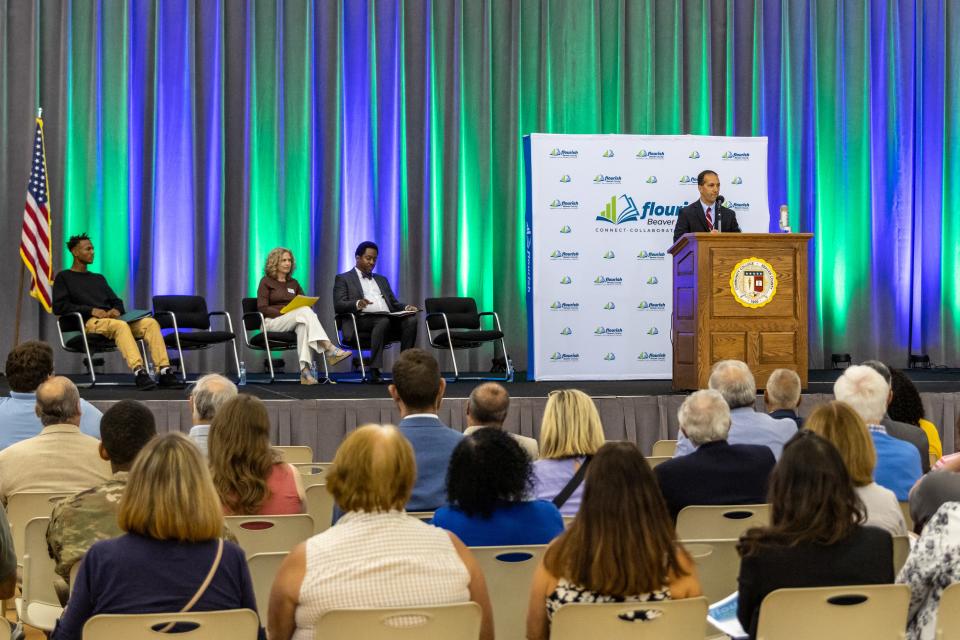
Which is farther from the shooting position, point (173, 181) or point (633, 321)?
point (173, 181)

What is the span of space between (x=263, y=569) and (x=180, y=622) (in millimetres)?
707

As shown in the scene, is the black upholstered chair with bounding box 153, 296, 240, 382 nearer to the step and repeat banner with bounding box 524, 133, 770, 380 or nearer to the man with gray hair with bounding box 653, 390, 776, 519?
the step and repeat banner with bounding box 524, 133, 770, 380

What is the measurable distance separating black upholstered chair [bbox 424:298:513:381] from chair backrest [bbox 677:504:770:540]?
210 inches

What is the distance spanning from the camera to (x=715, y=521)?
331 cm

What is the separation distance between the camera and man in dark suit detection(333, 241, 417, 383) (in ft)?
28.0

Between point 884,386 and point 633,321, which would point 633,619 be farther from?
point 633,321

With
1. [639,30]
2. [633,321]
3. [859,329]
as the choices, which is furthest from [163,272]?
[859,329]

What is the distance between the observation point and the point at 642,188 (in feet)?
29.4

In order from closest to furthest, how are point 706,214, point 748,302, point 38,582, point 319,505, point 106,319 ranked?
point 38,582 → point 319,505 → point 748,302 → point 106,319 → point 706,214

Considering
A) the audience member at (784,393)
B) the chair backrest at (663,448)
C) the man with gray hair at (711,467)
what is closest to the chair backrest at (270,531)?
the man with gray hair at (711,467)

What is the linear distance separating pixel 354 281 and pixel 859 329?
5333 millimetres

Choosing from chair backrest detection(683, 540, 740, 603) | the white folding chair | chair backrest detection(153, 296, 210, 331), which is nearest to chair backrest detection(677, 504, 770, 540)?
chair backrest detection(683, 540, 740, 603)

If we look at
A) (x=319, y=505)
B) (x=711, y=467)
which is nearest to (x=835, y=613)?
(x=711, y=467)

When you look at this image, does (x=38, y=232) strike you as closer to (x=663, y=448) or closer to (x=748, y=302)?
(x=748, y=302)
